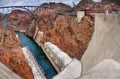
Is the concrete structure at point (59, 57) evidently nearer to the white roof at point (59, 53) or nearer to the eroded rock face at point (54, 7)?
the white roof at point (59, 53)

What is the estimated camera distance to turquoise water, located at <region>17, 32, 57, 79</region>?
11145 mm

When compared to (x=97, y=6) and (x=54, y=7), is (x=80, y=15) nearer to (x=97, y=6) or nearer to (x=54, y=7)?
(x=97, y=6)

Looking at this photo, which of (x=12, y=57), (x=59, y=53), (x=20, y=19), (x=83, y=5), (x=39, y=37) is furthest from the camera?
(x=39, y=37)

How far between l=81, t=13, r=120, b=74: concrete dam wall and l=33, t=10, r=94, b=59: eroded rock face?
813 millimetres

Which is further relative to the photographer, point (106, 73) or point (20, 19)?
point (20, 19)

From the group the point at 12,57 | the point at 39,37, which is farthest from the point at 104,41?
the point at 39,37

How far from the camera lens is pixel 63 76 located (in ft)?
21.0

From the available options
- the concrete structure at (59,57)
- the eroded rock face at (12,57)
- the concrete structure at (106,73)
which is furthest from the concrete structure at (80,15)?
the concrete structure at (106,73)

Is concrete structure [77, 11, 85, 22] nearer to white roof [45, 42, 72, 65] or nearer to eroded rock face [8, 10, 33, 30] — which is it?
white roof [45, 42, 72, 65]

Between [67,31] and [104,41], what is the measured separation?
3.47 m

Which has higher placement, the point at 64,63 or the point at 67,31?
the point at 67,31

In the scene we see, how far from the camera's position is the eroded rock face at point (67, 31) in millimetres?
10062

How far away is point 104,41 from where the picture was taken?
786cm

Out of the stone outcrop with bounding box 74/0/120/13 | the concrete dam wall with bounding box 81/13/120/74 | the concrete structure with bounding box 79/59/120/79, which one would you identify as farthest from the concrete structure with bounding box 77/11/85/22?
the concrete structure with bounding box 79/59/120/79
